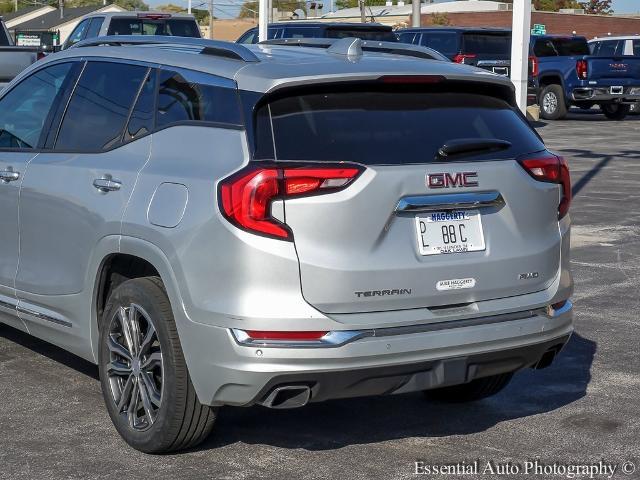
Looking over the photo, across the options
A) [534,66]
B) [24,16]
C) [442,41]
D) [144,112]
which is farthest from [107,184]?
[24,16]

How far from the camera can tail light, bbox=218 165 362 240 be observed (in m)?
4.83

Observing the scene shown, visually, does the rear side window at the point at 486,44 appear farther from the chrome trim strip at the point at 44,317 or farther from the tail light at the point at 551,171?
the tail light at the point at 551,171

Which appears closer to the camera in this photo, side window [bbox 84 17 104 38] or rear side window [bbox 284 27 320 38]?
rear side window [bbox 284 27 320 38]

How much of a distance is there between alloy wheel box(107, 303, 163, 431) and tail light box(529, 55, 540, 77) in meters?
21.8

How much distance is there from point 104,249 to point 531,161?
1933mm

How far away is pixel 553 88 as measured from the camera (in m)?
30.3

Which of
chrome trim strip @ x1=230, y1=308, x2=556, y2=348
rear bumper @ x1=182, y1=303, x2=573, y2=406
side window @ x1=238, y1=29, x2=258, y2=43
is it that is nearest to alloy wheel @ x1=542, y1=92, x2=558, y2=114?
side window @ x1=238, y1=29, x2=258, y2=43

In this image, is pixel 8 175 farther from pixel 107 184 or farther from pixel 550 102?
pixel 550 102

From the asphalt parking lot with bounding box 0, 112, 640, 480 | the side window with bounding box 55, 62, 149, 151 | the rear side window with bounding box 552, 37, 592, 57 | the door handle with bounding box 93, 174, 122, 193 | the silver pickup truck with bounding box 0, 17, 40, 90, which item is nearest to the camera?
the asphalt parking lot with bounding box 0, 112, 640, 480

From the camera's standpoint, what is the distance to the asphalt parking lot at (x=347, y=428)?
5340 mm

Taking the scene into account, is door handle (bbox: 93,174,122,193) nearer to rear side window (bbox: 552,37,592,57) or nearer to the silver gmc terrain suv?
the silver gmc terrain suv

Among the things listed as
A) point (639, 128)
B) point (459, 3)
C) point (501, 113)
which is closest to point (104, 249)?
point (501, 113)

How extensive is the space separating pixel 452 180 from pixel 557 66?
83.4 ft

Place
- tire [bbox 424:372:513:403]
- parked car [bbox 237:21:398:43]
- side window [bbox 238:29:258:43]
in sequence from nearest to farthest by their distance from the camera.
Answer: tire [bbox 424:372:513:403]
parked car [bbox 237:21:398:43]
side window [bbox 238:29:258:43]
